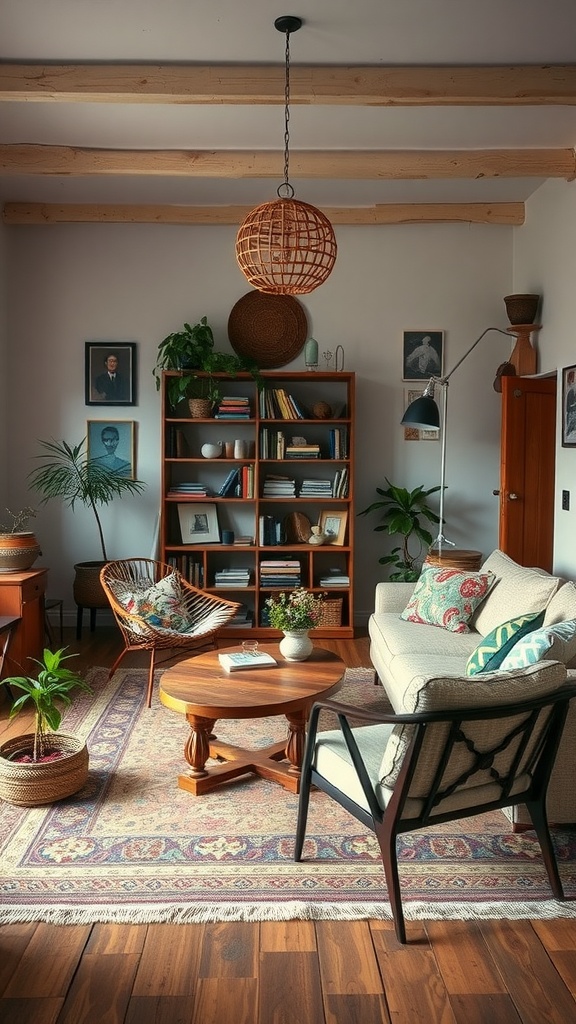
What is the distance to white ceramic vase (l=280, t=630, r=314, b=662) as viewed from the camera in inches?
155

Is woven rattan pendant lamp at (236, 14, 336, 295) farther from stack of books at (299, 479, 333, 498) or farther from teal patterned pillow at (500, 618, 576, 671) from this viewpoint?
stack of books at (299, 479, 333, 498)

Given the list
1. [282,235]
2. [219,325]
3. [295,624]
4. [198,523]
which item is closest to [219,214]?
[219,325]

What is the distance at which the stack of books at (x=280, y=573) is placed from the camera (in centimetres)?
634

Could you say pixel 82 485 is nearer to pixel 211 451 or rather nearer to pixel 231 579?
pixel 211 451

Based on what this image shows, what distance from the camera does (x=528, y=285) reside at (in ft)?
20.3

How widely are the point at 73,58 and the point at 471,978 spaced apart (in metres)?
4.00

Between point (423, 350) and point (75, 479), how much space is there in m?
2.84

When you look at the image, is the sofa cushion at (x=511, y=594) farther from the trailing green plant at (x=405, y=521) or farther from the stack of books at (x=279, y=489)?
the stack of books at (x=279, y=489)

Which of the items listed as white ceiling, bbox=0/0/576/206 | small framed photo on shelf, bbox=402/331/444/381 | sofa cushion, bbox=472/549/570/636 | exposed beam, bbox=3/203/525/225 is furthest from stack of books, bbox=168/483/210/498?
sofa cushion, bbox=472/549/570/636

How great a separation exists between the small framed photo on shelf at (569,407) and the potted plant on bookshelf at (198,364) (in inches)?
83.4

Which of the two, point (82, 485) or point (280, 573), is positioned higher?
point (82, 485)

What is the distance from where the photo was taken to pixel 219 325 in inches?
259

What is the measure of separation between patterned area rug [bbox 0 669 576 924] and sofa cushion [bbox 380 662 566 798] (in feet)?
1.50

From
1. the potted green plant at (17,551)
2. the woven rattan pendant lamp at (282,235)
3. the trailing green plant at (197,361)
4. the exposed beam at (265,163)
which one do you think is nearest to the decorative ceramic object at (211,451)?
the trailing green plant at (197,361)
